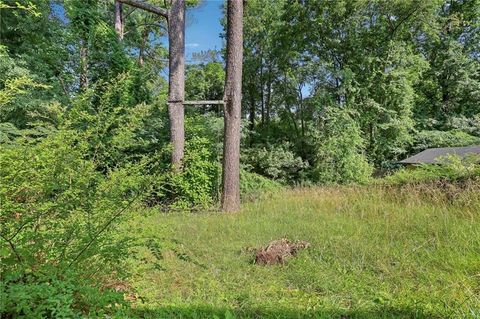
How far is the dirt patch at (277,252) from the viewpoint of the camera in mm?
3963

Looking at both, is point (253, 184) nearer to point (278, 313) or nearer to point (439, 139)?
point (278, 313)

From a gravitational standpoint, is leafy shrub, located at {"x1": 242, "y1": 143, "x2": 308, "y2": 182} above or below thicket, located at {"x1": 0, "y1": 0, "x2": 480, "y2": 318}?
below

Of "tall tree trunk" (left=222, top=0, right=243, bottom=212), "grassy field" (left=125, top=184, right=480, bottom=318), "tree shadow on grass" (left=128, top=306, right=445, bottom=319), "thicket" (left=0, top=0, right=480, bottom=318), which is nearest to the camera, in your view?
"tree shadow on grass" (left=128, top=306, right=445, bottom=319)

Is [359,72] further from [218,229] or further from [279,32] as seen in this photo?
[218,229]

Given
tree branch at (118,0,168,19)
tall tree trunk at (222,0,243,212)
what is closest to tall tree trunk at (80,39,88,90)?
tree branch at (118,0,168,19)

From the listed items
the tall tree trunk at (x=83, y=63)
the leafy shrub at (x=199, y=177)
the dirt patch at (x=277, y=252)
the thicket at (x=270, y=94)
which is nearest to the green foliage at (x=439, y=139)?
the thicket at (x=270, y=94)

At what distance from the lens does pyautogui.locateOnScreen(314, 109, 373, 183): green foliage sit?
13516 mm

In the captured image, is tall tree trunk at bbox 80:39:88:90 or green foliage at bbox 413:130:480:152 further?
green foliage at bbox 413:130:480:152

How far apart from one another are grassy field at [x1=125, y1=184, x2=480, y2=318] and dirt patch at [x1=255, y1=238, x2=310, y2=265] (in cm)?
10

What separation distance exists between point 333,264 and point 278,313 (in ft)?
4.17

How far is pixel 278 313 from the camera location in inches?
108

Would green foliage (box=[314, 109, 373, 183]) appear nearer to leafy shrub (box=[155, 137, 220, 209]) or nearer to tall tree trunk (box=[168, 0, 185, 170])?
leafy shrub (box=[155, 137, 220, 209])

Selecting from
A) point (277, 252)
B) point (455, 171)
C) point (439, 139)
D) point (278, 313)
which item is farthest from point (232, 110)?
point (439, 139)

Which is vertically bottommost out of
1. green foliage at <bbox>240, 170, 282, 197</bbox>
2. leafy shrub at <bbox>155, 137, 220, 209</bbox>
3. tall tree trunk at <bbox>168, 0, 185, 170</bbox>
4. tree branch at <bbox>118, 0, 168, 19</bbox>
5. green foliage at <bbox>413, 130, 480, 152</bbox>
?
green foliage at <bbox>240, 170, 282, 197</bbox>
